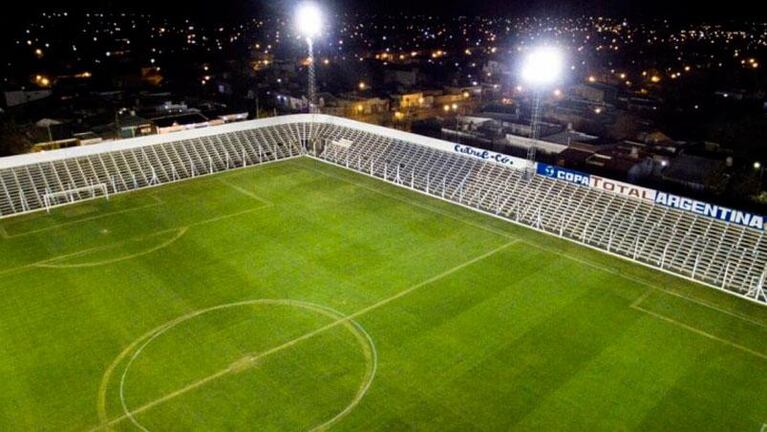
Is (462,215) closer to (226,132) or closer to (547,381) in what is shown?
(547,381)

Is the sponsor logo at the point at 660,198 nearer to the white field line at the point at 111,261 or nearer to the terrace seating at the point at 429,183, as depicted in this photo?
the terrace seating at the point at 429,183

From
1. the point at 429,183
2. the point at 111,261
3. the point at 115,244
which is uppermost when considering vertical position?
the point at 429,183

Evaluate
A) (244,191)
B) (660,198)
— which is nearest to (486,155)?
(660,198)

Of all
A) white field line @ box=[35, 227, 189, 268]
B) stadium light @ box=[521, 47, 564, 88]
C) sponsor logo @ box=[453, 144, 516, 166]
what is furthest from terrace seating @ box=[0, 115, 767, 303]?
white field line @ box=[35, 227, 189, 268]

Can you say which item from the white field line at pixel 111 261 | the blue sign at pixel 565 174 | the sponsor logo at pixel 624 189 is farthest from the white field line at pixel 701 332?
the white field line at pixel 111 261

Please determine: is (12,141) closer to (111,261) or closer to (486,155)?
(111,261)

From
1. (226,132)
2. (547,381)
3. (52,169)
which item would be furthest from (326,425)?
(226,132)
